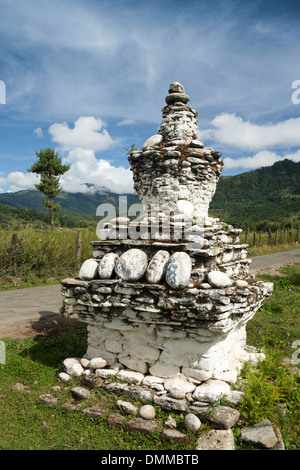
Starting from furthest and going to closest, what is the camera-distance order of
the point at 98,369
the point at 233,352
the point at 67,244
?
1. the point at 67,244
2. the point at 233,352
3. the point at 98,369

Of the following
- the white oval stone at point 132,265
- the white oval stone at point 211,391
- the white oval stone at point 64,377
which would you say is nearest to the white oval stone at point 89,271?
the white oval stone at point 132,265

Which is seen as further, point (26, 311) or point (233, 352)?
point (26, 311)

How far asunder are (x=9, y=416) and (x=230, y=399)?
2700mm

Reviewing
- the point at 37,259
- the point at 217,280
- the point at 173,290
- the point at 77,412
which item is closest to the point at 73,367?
the point at 77,412

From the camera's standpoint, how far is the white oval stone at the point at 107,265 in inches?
164

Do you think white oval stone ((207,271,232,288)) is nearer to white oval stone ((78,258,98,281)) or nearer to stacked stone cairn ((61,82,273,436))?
stacked stone cairn ((61,82,273,436))

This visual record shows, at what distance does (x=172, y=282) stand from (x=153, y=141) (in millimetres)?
2761

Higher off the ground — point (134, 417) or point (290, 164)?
point (290, 164)

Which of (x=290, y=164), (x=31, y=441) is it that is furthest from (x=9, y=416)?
(x=290, y=164)

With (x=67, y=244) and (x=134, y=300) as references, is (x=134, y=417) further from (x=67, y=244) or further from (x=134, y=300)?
(x=67, y=244)

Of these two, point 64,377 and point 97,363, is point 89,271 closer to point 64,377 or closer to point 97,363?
point 97,363

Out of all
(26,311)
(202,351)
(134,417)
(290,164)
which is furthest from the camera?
(290,164)
